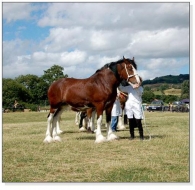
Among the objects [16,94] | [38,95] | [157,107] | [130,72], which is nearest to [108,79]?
[130,72]

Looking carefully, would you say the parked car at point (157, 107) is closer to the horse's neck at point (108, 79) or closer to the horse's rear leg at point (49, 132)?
the horse's rear leg at point (49, 132)

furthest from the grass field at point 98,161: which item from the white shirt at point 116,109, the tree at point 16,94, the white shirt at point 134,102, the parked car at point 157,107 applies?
the parked car at point 157,107

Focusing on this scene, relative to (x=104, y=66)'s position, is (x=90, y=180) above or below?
below

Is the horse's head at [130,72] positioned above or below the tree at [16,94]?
below

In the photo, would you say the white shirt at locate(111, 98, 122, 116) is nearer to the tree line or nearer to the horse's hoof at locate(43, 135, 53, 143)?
the horse's hoof at locate(43, 135, 53, 143)

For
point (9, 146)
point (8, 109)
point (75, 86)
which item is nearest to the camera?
point (9, 146)

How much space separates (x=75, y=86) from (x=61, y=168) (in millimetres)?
4524

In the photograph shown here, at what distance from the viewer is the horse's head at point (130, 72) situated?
11.1 metres

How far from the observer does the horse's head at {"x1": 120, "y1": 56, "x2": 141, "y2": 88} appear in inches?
437

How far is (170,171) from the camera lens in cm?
725

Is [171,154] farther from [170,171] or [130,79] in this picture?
[130,79]
